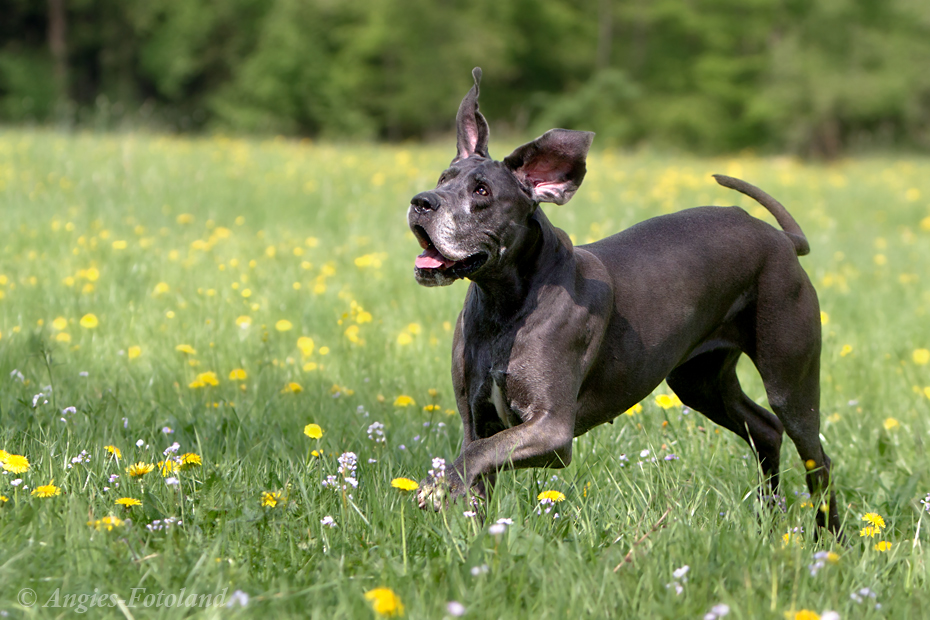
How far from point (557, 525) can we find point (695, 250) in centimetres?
114

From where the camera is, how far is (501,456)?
8.13ft

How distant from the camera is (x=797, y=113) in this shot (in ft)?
94.1

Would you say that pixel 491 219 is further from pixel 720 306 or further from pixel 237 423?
pixel 237 423

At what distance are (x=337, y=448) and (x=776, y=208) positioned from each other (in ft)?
6.63

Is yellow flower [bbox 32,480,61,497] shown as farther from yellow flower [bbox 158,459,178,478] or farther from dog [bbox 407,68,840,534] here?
dog [bbox 407,68,840,534]

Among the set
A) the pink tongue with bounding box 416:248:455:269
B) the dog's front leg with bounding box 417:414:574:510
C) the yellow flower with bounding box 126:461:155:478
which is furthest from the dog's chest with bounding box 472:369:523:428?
the yellow flower with bounding box 126:461:155:478

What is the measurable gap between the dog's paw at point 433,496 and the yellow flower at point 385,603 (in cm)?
57

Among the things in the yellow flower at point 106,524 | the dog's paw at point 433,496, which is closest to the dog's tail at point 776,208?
the dog's paw at point 433,496

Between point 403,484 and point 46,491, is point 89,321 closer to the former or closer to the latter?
point 46,491

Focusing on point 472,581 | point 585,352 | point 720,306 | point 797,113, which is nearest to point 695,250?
point 720,306

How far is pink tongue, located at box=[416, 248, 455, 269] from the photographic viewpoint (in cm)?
259

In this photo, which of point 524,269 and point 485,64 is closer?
point 524,269

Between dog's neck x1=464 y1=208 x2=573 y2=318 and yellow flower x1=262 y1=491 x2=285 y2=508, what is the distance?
0.87m

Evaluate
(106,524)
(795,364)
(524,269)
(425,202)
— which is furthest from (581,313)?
(106,524)
